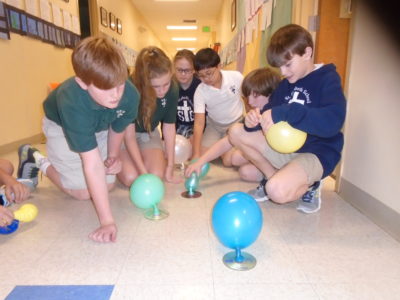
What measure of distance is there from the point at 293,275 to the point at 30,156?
1.55m

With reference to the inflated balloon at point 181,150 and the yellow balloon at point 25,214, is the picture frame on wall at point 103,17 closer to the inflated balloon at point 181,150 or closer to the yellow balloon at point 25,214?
the inflated balloon at point 181,150

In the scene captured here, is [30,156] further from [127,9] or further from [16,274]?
[127,9]

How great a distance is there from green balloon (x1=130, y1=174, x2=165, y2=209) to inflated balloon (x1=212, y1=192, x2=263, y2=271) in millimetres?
398

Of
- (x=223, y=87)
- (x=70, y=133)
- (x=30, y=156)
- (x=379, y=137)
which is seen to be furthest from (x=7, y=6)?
(x=379, y=137)

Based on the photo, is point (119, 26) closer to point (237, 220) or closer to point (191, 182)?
point (191, 182)

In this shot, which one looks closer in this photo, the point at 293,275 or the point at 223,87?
the point at 293,275

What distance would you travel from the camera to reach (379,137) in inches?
51.3

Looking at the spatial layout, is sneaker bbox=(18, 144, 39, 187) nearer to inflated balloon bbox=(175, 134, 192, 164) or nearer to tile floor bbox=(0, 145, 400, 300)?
tile floor bbox=(0, 145, 400, 300)

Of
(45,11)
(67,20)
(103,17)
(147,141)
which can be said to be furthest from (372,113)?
(103,17)

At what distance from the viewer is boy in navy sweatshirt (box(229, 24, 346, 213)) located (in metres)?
1.22

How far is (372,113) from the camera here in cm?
136

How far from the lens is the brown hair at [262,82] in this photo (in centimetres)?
174

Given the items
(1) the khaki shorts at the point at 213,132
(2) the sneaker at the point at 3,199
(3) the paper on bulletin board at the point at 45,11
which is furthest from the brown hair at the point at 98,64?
(3) the paper on bulletin board at the point at 45,11

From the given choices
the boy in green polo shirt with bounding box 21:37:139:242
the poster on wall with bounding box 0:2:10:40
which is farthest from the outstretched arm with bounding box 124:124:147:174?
the poster on wall with bounding box 0:2:10:40
